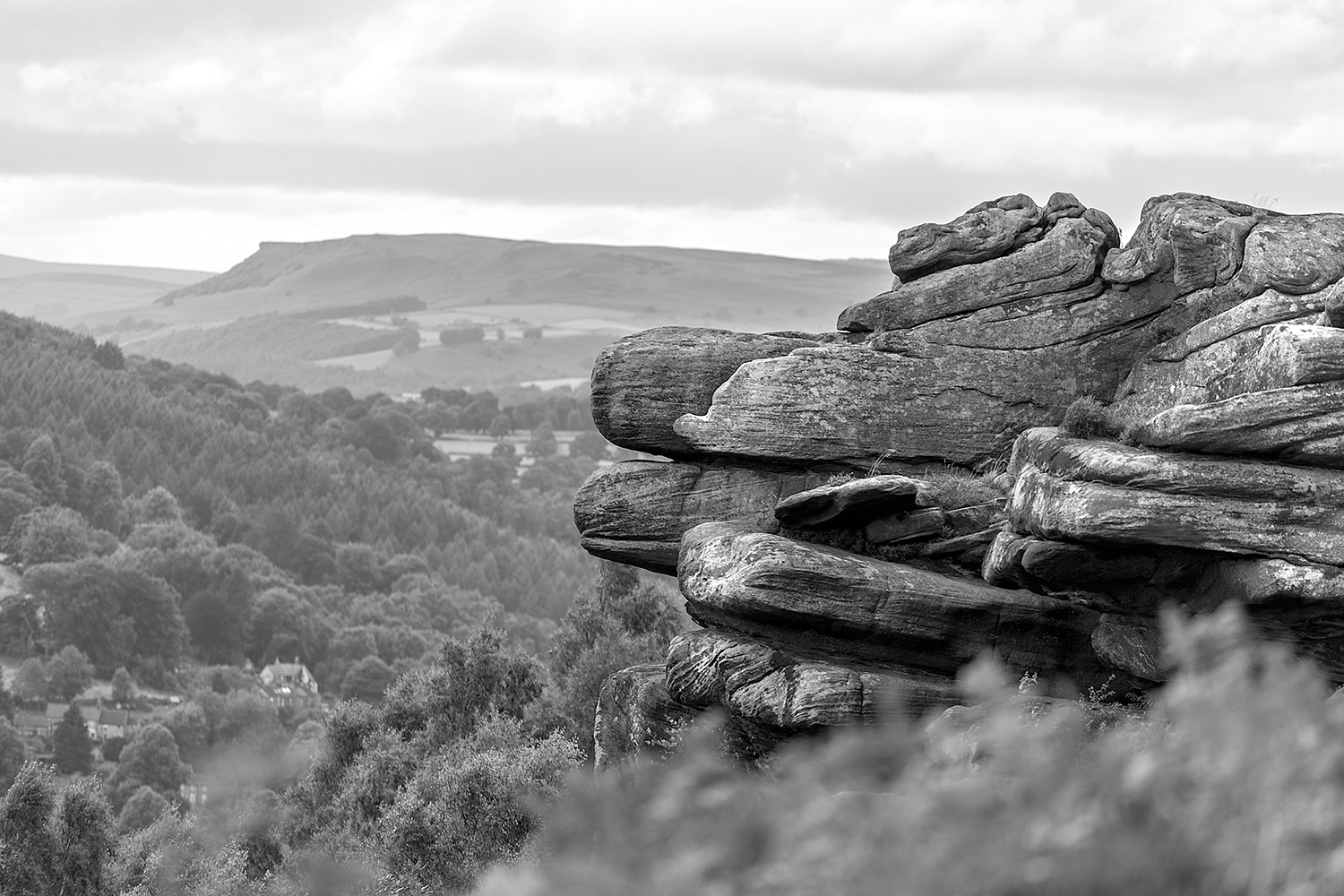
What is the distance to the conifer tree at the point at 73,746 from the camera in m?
88.7

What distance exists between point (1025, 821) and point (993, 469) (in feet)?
69.4

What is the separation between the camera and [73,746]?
292ft

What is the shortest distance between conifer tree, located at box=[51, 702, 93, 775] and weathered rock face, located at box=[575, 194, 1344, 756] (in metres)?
69.8

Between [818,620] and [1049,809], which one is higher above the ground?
[1049,809]

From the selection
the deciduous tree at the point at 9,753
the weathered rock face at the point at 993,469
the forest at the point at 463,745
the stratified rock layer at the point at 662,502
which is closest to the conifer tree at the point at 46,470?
the forest at the point at 463,745

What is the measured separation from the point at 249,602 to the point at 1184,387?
116 meters

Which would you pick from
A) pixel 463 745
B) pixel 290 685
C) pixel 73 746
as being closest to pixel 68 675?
pixel 290 685

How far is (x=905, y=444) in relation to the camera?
28.0 meters

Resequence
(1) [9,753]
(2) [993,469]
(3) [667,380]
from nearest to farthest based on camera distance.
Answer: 1. (2) [993,469]
2. (3) [667,380]
3. (1) [9,753]

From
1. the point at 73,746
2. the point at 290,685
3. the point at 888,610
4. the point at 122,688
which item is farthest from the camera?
the point at 290,685

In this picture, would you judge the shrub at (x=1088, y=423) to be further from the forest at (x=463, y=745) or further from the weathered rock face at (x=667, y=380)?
the weathered rock face at (x=667, y=380)

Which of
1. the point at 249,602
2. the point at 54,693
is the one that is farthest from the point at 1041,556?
the point at 249,602

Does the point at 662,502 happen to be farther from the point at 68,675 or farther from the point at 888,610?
the point at 68,675

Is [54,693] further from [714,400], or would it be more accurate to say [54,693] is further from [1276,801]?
[1276,801]
